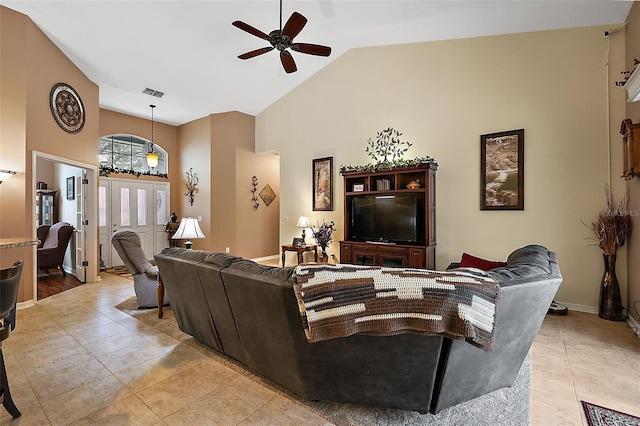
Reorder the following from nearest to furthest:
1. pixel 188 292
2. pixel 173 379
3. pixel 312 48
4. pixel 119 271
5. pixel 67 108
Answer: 1. pixel 173 379
2. pixel 188 292
3. pixel 312 48
4. pixel 67 108
5. pixel 119 271

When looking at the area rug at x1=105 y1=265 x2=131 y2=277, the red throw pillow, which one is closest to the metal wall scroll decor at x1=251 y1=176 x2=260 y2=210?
the area rug at x1=105 y1=265 x2=131 y2=277


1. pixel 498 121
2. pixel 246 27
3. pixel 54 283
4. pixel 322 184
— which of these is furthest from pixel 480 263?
pixel 54 283

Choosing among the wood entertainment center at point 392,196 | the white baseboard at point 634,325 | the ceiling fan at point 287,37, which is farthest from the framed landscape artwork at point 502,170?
the ceiling fan at point 287,37

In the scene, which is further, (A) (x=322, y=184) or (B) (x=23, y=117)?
(A) (x=322, y=184)

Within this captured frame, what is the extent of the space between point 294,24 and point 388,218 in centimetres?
298

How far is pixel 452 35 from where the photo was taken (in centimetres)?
457

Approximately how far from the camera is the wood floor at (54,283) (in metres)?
4.74

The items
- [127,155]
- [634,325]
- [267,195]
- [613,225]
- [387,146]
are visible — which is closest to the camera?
[634,325]

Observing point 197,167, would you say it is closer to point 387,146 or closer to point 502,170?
point 387,146

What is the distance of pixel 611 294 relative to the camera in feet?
11.6

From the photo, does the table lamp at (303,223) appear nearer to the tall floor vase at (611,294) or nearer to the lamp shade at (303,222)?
the lamp shade at (303,222)

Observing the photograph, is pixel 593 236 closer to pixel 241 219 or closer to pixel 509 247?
pixel 509 247

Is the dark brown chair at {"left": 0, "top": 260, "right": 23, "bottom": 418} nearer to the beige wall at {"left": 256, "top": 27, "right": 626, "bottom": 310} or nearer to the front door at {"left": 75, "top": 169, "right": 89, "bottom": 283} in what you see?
the front door at {"left": 75, "top": 169, "right": 89, "bottom": 283}

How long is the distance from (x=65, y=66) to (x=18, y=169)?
192cm
